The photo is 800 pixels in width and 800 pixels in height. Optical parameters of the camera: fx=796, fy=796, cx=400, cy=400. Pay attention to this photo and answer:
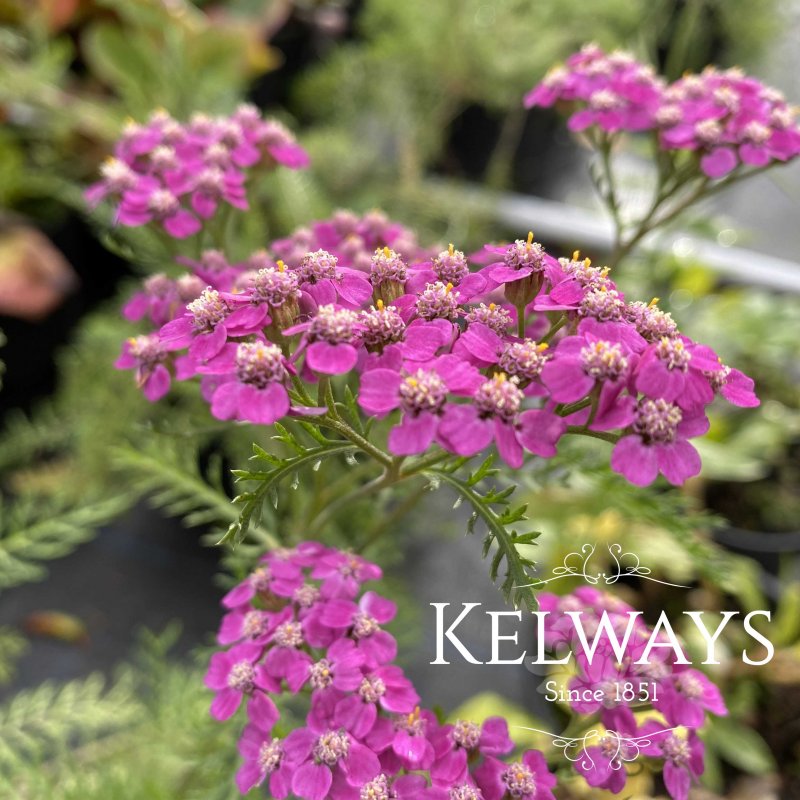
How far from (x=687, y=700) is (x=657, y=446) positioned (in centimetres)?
18

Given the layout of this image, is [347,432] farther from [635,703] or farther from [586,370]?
[635,703]

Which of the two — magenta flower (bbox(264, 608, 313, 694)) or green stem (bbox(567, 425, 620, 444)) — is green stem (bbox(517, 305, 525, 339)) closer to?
green stem (bbox(567, 425, 620, 444))

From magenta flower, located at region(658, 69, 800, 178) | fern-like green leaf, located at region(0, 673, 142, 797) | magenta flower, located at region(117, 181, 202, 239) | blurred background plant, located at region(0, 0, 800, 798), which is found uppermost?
magenta flower, located at region(658, 69, 800, 178)

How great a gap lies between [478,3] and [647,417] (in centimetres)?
119

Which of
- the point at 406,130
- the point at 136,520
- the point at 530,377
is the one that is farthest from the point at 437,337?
the point at 406,130

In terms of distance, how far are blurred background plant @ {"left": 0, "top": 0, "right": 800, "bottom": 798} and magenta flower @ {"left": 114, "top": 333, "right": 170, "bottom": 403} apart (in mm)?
55

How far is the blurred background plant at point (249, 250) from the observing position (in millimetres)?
712

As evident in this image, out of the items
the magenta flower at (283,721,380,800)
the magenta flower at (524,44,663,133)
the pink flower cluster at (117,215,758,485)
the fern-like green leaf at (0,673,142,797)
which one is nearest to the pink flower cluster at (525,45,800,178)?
the magenta flower at (524,44,663,133)

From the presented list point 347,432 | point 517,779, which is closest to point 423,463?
point 347,432

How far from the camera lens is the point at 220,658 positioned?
443 millimetres

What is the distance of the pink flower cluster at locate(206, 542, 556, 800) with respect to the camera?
0.38 meters

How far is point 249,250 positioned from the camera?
91 centimetres

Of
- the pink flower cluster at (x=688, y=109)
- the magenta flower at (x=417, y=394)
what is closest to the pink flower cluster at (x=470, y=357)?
the magenta flower at (x=417, y=394)

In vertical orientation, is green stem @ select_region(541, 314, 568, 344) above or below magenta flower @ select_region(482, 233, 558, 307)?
below
